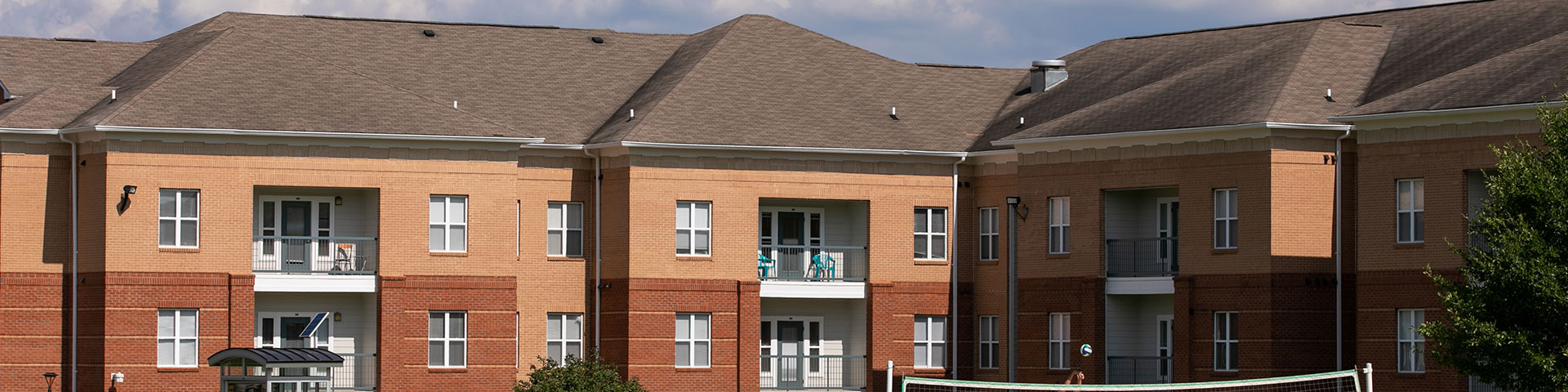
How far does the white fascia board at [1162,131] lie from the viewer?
42812 millimetres

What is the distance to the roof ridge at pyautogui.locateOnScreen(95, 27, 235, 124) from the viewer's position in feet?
145

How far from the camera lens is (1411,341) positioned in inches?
1661

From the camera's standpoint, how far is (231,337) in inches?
1763

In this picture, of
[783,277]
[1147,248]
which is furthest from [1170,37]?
[783,277]

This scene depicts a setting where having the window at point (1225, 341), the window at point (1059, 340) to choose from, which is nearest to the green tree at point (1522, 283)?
the window at point (1225, 341)

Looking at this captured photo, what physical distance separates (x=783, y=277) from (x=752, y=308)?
1726 mm

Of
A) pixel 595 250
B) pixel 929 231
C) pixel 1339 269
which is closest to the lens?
pixel 1339 269

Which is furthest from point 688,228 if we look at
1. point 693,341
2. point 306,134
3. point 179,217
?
point 179,217

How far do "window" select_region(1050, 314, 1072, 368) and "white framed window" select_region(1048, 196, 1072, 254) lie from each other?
4.65 feet

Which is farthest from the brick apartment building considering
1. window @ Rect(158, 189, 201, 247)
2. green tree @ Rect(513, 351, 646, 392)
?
green tree @ Rect(513, 351, 646, 392)

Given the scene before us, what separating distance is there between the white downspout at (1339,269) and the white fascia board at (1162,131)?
1.88 feet

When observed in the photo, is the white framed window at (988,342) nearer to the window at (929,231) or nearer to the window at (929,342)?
the window at (929,342)

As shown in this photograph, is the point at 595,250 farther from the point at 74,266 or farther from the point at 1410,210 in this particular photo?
the point at 1410,210

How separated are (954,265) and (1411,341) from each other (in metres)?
11.6
